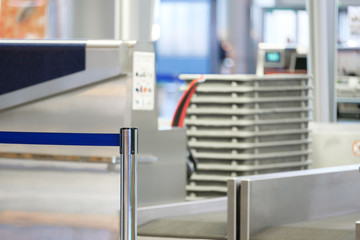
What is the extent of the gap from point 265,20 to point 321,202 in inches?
314

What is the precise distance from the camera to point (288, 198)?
161 inches

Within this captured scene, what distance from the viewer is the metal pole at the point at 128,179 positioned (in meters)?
3.14

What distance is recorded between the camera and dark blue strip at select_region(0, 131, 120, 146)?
127 inches

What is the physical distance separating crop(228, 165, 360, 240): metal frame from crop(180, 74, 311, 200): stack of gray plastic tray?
73 cm

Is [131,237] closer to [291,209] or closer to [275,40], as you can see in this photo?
[291,209]

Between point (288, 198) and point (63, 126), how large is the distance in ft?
4.10

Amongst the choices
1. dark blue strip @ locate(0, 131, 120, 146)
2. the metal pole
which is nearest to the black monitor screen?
dark blue strip @ locate(0, 131, 120, 146)

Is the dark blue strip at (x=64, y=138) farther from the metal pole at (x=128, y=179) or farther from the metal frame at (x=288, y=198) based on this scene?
the metal frame at (x=288, y=198)

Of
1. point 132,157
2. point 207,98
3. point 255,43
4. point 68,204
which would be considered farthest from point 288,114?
point 255,43

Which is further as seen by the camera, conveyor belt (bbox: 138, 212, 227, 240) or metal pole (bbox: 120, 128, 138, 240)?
A: conveyor belt (bbox: 138, 212, 227, 240)

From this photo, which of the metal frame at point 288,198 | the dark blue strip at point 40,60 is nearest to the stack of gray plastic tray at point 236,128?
the metal frame at point 288,198

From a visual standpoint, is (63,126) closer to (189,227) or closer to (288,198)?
(189,227)

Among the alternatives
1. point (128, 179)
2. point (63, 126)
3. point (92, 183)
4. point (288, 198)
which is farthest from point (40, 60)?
point (288, 198)

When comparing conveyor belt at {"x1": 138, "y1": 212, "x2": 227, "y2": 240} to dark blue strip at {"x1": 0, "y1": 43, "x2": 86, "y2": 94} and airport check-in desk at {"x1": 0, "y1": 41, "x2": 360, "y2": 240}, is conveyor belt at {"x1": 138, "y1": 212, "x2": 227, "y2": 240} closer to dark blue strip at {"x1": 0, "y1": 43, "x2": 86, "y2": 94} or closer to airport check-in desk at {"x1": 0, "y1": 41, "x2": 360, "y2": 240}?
airport check-in desk at {"x1": 0, "y1": 41, "x2": 360, "y2": 240}
